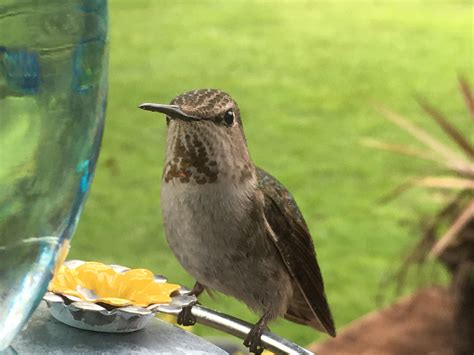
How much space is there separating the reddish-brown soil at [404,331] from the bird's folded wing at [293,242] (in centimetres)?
236

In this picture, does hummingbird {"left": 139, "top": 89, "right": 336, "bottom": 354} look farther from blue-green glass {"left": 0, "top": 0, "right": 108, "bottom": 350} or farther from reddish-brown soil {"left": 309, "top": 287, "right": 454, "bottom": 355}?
reddish-brown soil {"left": 309, "top": 287, "right": 454, "bottom": 355}

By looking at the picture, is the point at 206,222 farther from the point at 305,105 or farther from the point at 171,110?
the point at 305,105

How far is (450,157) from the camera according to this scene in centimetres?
376

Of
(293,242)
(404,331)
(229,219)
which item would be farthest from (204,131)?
(404,331)

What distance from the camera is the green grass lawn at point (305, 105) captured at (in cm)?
457

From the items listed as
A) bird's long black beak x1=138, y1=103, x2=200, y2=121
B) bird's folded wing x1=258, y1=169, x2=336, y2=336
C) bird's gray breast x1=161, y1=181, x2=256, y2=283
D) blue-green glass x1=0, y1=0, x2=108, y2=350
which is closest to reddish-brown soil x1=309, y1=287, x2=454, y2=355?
bird's folded wing x1=258, y1=169, x2=336, y2=336

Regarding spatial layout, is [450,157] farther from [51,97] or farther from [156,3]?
[156,3]

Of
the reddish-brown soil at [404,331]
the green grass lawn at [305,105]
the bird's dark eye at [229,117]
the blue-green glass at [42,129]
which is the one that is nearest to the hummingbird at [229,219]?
the bird's dark eye at [229,117]

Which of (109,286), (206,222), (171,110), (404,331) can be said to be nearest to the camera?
(171,110)

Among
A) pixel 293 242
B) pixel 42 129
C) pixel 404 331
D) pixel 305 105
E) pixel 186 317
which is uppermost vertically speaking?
pixel 42 129

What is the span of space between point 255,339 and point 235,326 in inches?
1.6

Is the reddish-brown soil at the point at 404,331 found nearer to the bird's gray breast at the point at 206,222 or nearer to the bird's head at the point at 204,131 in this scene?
the bird's gray breast at the point at 206,222

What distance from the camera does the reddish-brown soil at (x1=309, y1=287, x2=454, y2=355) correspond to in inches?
151

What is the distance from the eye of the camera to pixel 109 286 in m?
1.24
